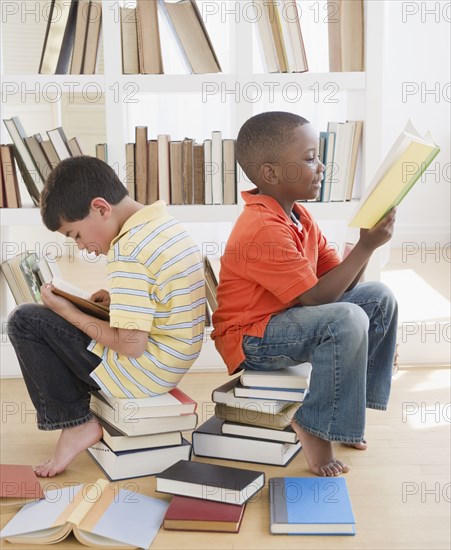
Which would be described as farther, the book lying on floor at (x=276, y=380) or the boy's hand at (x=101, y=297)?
the boy's hand at (x=101, y=297)

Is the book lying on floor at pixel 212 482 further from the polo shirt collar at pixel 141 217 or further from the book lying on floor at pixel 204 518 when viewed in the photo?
the polo shirt collar at pixel 141 217

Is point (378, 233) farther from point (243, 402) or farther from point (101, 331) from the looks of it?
point (101, 331)

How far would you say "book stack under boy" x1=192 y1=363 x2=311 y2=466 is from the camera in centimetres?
181

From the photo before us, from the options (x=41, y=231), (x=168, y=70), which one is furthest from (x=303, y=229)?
(x=41, y=231)

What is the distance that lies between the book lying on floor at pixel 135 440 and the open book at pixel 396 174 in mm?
604

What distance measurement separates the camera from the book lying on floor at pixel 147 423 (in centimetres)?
174

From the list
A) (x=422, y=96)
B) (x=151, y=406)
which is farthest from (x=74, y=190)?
(x=422, y=96)

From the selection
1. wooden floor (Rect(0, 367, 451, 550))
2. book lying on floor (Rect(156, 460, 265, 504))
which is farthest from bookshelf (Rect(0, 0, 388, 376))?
book lying on floor (Rect(156, 460, 265, 504))

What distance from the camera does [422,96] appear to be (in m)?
4.57

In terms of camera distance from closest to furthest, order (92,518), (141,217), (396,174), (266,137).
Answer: (92,518) < (396,174) < (141,217) < (266,137)

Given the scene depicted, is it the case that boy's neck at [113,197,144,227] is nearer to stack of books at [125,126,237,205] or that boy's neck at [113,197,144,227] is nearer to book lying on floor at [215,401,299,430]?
book lying on floor at [215,401,299,430]

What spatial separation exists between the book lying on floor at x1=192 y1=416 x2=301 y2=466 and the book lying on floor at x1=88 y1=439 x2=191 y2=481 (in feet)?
A: 0.21

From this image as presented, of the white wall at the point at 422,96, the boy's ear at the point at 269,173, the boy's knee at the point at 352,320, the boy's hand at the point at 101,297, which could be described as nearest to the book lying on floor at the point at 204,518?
the boy's knee at the point at 352,320

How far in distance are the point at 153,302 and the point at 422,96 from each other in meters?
3.26
